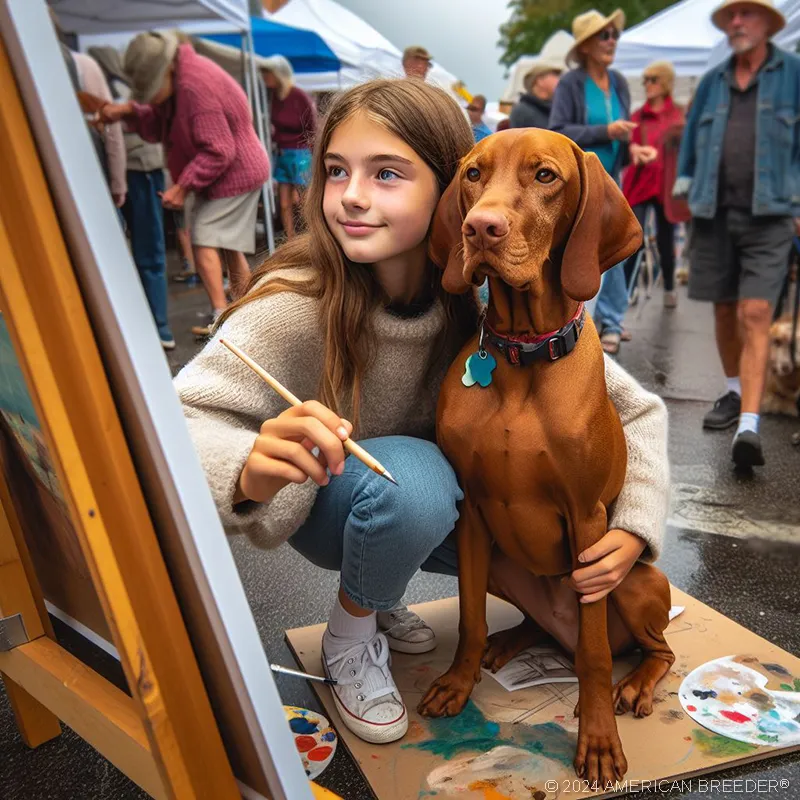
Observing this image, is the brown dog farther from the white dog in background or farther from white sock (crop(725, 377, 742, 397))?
the white dog in background

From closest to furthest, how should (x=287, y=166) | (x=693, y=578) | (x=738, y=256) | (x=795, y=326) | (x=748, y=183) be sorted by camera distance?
(x=693, y=578) < (x=748, y=183) < (x=738, y=256) < (x=795, y=326) < (x=287, y=166)

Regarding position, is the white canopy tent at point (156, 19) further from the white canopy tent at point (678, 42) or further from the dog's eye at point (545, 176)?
the white canopy tent at point (678, 42)

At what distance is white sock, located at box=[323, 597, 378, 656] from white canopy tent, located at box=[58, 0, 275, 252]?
160 inches

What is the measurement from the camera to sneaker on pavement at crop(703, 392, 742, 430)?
349cm

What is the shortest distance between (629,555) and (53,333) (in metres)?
1.05

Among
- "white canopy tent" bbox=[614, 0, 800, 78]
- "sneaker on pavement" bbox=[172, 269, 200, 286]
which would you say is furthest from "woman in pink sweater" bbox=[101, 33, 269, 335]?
"white canopy tent" bbox=[614, 0, 800, 78]

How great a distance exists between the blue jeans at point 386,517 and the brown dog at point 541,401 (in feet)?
0.22

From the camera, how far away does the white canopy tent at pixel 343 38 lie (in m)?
10.1

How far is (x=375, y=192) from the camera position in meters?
1.41

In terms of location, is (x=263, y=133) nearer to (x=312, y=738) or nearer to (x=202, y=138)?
(x=202, y=138)

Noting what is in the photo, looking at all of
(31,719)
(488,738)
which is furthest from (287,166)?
(488,738)

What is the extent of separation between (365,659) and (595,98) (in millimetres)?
3373

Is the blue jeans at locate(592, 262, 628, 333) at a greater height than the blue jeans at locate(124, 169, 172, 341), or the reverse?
the blue jeans at locate(124, 169, 172, 341)

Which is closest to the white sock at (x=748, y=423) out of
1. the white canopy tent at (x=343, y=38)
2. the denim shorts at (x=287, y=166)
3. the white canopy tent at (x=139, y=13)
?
the white canopy tent at (x=139, y=13)
